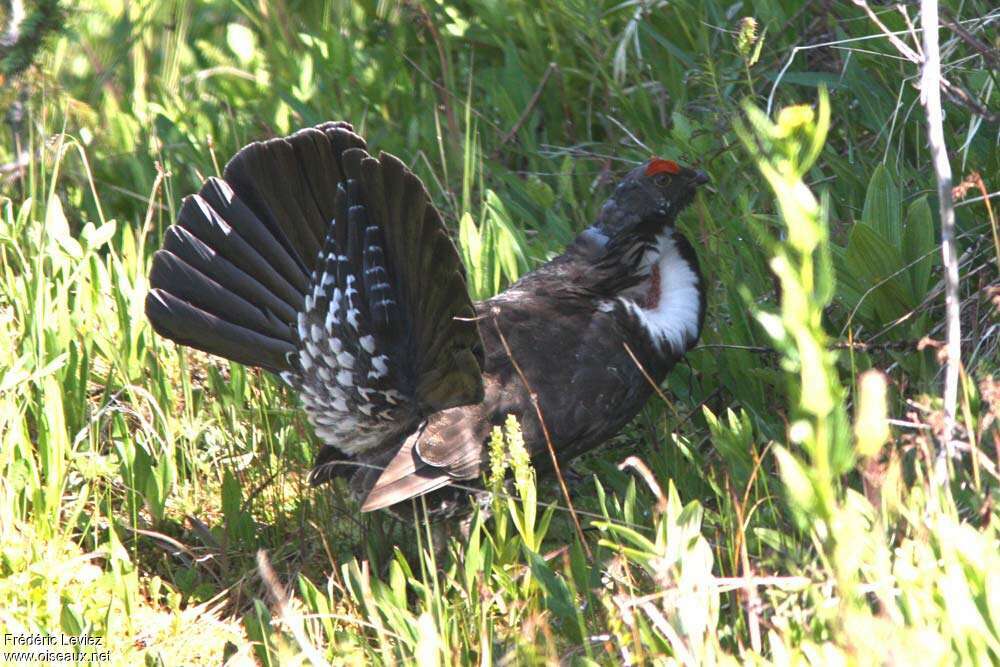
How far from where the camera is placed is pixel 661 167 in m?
4.66

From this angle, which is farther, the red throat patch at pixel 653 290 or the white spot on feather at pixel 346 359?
the red throat patch at pixel 653 290

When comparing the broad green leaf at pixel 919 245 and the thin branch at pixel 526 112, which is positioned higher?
the thin branch at pixel 526 112

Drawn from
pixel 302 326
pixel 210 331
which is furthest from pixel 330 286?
pixel 210 331

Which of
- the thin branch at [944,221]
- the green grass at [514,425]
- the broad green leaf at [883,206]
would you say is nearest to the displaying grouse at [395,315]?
the green grass at [514,425]

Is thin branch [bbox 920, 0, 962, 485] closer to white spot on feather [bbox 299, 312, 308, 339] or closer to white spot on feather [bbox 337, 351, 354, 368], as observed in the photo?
white spot on feather [bbox 337, 351, 354, 368]

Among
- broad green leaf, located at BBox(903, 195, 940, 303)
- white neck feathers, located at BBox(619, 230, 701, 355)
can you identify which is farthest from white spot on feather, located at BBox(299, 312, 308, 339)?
broad green leaf, located at BBox(903, 195, 940, 303)

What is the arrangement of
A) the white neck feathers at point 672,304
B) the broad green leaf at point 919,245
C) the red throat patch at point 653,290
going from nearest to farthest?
the broad green leaf at point 919,245 < the white neck feathers at point 672,304 < the red throat patch at point 653,290

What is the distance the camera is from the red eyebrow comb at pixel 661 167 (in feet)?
15.3

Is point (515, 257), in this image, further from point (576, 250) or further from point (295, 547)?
point (295, 547)

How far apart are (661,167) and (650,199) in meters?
0.13

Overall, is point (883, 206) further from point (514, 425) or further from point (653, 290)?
point (514, 425)

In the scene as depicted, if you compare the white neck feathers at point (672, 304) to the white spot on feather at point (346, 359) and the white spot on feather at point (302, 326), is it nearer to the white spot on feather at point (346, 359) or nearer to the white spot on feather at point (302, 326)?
the white spot on feather at point (346, 359)

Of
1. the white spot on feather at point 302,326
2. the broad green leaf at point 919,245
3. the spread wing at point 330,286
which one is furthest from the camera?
the white spot on feather at point 302,326

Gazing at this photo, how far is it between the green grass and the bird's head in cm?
23
